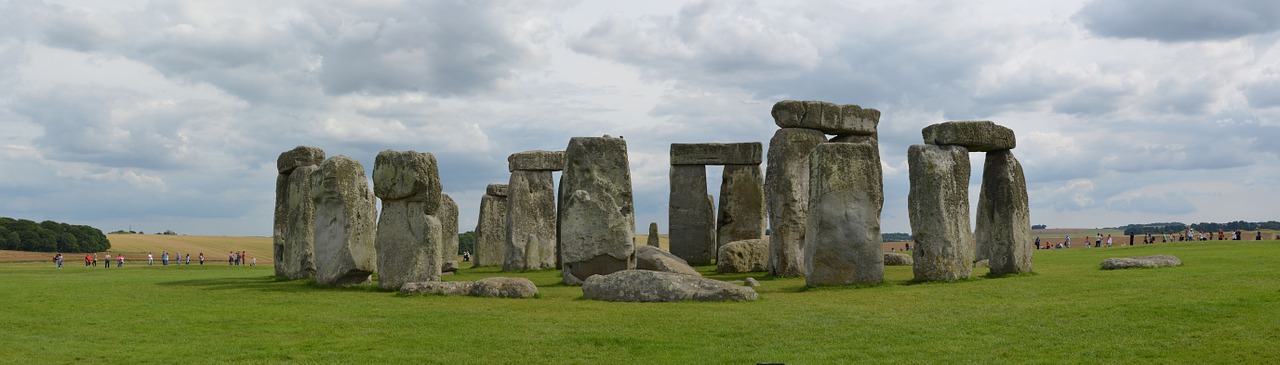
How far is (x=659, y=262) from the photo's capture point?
23312 mm

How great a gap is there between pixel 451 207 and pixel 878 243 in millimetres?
17866

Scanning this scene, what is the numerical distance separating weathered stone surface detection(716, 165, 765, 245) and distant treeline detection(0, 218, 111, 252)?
140 ft

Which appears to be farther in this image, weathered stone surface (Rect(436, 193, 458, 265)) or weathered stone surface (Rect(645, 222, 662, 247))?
weathered stone surface (Rect(645, 222, 662, 247))

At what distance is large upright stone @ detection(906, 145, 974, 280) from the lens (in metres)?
19.5

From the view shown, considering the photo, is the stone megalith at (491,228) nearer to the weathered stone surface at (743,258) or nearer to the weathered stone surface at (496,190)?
the weathered stone surface at (496,190)

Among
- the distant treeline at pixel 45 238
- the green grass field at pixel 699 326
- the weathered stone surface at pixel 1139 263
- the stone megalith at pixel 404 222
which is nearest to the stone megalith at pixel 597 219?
the green grass field at pixel 699 326

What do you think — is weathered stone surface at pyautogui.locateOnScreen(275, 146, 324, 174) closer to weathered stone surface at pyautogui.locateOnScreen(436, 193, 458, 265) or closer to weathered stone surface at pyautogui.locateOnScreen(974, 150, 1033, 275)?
weathered stone surface at pyautogui.locateOnScreen(436, 193, 458, 265)

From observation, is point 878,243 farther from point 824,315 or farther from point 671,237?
point 671,237

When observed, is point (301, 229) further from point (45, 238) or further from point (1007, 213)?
point (45, 238)

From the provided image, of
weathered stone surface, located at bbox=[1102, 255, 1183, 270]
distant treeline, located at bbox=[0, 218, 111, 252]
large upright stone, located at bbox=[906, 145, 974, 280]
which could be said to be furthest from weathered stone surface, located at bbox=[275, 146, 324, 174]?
distant treeline, located at bbox=[0, 218, 111, 252]

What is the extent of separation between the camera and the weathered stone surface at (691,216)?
31547mm

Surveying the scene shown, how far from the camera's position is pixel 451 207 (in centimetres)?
3359

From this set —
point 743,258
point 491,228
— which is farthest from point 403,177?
point 491,228

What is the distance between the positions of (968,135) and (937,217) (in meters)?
2.09
